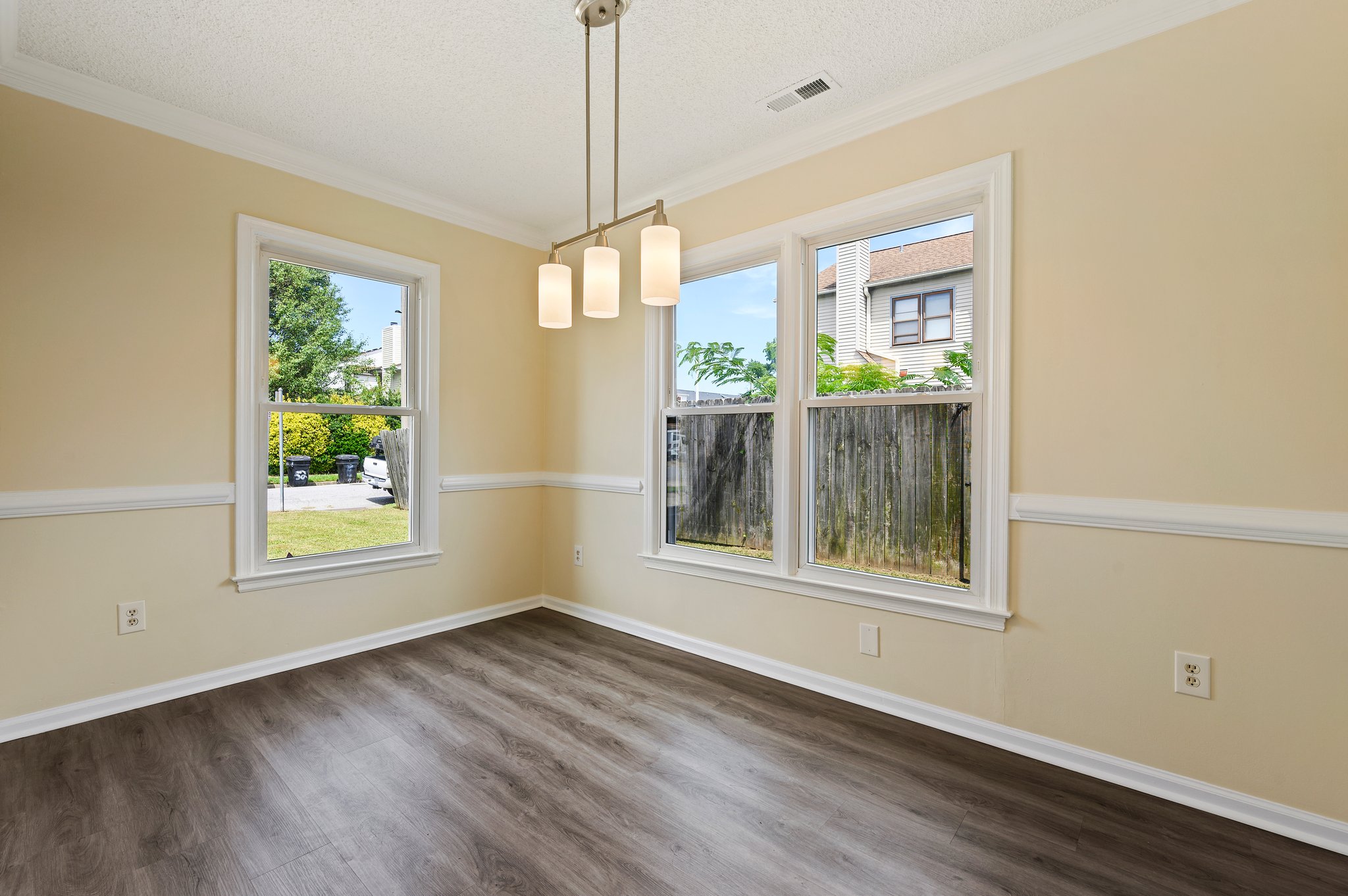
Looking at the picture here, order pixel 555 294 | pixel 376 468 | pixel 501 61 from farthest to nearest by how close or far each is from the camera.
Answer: pixel 376 468
pixel 555 294
pixel 501 61

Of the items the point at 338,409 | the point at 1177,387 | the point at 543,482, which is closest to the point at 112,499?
the point at 338,409

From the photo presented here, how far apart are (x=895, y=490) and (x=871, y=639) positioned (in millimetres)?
670

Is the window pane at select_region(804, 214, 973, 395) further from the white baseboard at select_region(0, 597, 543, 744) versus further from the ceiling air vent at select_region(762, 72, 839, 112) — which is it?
the white baseboard at select_region(0, 597, 543, 744)

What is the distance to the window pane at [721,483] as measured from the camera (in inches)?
124

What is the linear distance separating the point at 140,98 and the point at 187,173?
0.31 metres

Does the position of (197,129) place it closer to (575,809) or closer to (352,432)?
(352,432)

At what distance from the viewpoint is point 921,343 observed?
2594 mm

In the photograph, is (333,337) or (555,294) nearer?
(555,294)

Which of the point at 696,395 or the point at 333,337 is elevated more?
the point at 333,337

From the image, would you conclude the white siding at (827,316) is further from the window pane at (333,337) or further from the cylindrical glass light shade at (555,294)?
the window pane at (333,337)

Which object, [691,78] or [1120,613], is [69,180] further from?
[1120,613]

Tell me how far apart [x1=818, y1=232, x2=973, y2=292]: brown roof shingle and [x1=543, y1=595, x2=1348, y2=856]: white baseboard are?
1.84 meters

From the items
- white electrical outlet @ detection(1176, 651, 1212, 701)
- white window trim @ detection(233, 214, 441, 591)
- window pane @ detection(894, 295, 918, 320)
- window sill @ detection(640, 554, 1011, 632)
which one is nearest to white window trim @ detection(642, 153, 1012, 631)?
window sill @ detection(640, 554, 1011, 632)

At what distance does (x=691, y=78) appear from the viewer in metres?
2.44
